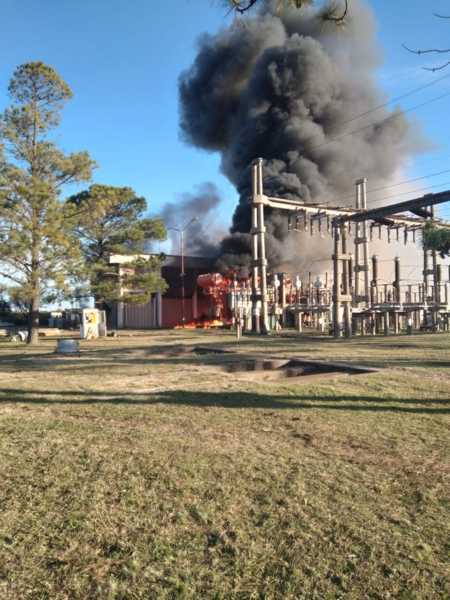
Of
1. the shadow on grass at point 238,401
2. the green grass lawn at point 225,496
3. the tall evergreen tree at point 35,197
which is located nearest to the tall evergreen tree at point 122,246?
the tall evergreen tree at point 35,197

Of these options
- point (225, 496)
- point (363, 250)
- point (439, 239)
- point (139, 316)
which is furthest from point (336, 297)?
point (139, 316)

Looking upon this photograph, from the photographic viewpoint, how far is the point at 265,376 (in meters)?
9.48

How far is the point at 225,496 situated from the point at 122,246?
23.6 meters

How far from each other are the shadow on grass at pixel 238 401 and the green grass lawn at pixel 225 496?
33 millimetres

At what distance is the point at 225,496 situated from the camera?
3.44 metres

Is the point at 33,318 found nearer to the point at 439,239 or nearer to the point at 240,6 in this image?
the point at 439,239

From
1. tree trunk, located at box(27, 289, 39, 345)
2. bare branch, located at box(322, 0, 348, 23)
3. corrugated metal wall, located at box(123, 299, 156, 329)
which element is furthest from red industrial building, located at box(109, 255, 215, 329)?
bare branch, located at box(322, 0, 348, 23)

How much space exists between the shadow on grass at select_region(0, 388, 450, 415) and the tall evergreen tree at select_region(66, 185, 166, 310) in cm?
1575

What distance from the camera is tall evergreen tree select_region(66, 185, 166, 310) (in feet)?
78.3

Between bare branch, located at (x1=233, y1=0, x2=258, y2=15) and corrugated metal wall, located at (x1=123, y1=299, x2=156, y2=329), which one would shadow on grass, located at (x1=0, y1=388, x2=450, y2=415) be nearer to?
bare branch, located at (x1=233, y1=0, x2=258, y2=15)

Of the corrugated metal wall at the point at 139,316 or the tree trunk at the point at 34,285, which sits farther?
the corrugated metal wall at the point at 139,316

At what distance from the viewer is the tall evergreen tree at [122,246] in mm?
23859

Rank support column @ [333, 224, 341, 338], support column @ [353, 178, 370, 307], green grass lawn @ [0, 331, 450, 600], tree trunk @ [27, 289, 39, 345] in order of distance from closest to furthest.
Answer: green grass lawn @ [0, 331, 450, 600] → tree trunk @ [27, 289, 39, 345] → support column @ [333, 224, 341, 338] → support column @ [353, 178, 370, 307]

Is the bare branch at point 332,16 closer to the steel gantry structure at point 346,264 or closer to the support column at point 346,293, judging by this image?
the steel gantry structure at point 346,264
